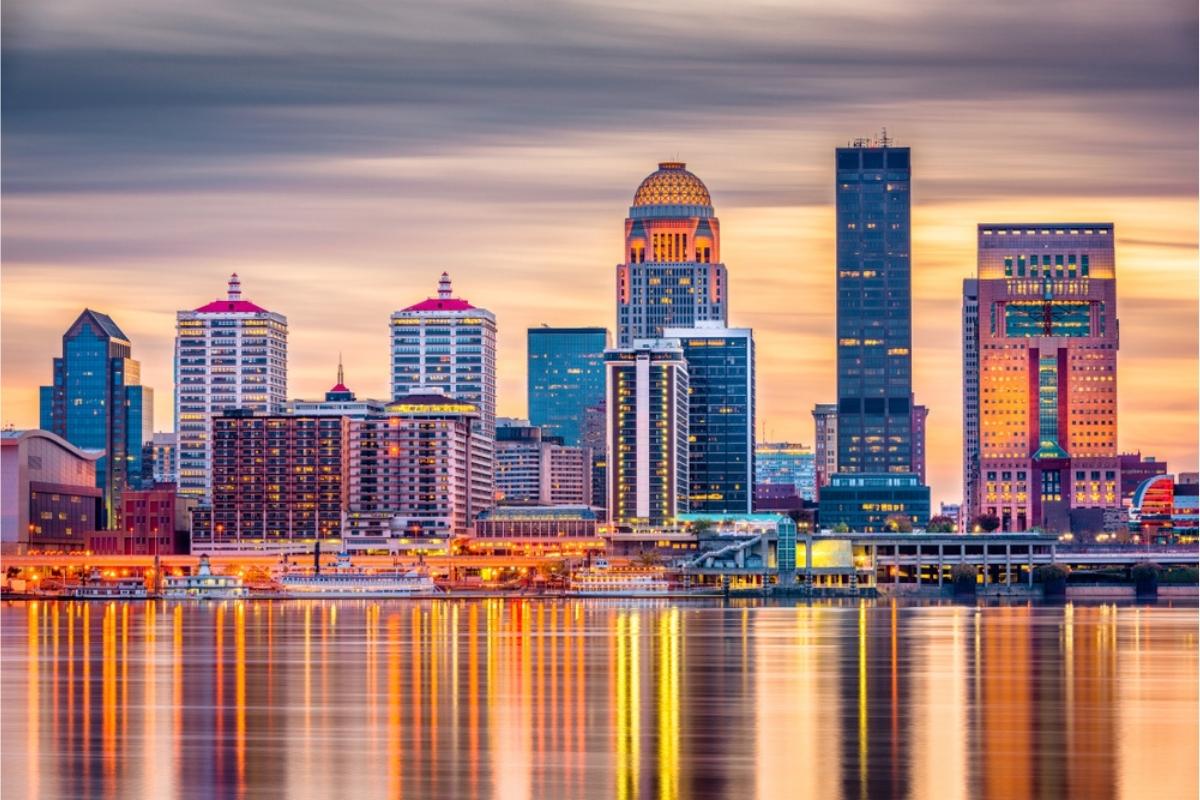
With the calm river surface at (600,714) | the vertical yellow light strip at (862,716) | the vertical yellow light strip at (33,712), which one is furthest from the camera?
the vertical yellow light strip at (33,712)

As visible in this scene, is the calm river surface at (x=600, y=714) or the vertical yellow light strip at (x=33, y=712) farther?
the vertical yellow light strip at (x=33, y=712)

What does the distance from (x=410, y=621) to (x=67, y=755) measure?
80643mm

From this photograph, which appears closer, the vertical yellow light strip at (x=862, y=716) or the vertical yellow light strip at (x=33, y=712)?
the vertical yellow light strip at (x=862, y=716)

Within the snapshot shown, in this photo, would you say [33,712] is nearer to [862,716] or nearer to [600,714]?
[600,714]

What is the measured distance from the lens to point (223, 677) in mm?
80625

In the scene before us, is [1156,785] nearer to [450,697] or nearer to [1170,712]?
[1170,712]

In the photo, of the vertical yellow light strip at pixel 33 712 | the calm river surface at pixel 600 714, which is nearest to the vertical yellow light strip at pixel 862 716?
the calm river surface at pixel 600 714

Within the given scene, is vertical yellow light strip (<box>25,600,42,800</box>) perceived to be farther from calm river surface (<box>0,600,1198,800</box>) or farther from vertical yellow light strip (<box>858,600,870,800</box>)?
vertical yellow light strip (<box>858,600,870,800</box>)

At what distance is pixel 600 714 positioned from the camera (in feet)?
213

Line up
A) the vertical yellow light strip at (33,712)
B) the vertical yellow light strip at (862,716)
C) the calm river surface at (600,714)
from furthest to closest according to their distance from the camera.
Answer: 1. the vertical yellow light strip at (33,712)
2. the vertical yellow light strip at (862,716)
3. the calm river surface at (600,714)

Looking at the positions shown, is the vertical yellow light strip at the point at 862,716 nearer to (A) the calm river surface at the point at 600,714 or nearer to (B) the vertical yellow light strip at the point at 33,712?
(A) the calm river surface at the point at 600,714

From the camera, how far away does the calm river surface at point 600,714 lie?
166 ft

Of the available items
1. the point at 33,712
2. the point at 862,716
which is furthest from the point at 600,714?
the point at 33,712

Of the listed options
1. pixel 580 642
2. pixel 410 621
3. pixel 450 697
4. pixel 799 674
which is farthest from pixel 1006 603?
pixel 450 697
